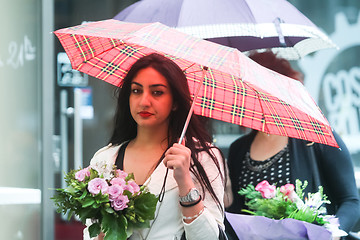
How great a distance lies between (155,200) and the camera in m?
2.51

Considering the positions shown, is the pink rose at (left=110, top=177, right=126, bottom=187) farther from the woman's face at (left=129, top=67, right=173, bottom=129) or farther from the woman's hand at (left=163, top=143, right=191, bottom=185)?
the woman's face at (left=129, top=67, right=173, bottom=129)

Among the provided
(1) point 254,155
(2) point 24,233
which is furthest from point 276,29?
(2) point 24,233

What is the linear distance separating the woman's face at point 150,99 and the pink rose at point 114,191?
355 millimetres

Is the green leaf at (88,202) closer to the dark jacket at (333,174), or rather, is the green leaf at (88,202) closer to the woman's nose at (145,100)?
the woman's nose at (145,100)

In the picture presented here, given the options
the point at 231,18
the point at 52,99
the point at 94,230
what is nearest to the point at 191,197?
the point at 94,230

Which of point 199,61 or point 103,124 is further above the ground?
point 199,61

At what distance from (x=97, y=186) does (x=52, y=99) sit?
2.57 m

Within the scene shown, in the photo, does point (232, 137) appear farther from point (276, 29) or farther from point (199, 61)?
point (199, 61)

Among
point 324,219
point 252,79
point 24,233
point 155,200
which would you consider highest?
point 252,79

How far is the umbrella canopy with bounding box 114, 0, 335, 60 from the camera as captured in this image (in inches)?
144

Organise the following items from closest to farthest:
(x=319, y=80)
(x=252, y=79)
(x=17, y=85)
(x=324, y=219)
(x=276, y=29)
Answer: (x=252, y=79) < (x=324, y=219) < (x=276, y=29) < (x=17, y=85) < (x=319, y=80)

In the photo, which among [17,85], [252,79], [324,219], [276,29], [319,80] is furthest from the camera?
[319,80]

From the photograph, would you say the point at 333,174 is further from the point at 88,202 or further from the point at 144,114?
the point at 88,202

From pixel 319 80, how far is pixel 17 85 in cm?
347
